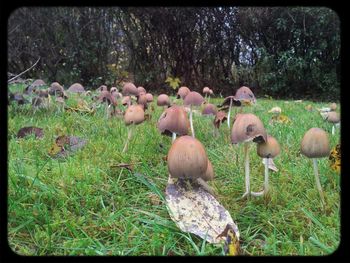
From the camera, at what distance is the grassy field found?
90cm

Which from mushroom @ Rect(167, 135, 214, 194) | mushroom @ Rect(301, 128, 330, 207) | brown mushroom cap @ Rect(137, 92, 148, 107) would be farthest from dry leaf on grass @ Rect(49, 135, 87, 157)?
mushroom @ Rect(301, 128, 330, 207)

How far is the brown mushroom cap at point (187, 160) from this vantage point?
0.84 meters

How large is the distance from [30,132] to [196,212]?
107 cm

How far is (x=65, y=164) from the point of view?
129 cm

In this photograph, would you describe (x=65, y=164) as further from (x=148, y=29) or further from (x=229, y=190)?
(x=148, y=29)

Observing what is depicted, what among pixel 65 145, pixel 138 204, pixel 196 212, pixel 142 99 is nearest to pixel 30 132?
pixel 65 145

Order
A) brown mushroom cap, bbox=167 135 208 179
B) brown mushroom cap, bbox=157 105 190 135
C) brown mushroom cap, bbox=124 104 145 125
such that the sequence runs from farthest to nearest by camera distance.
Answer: brown mushroom cap, bbox=124 104 145 125, brown mushroom cap, bbox=157 105 190 135, brown mushroom cap, bbox=167 135 208 179

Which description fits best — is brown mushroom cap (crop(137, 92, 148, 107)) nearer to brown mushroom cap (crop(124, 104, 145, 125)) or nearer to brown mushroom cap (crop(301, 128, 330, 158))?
brown mushroom cap (crop(124, 104, 145, 125))

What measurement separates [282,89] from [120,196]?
4.51 meters

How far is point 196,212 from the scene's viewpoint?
0.89 metres

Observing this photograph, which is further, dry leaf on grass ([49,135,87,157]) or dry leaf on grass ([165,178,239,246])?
dry leaf on grass ([49,135,87,157])

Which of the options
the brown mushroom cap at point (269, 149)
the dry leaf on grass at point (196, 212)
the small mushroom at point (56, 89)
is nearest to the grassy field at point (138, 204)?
the dry leaf on grass at point (196, 212)

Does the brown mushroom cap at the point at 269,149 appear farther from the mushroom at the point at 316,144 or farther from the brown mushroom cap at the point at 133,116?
the brown mushroom cap at the point at 133,116

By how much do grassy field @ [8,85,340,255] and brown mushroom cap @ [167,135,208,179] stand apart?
0.48 ft
